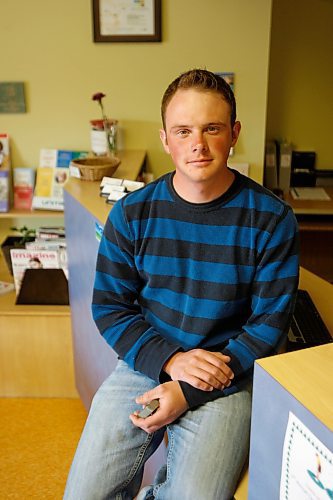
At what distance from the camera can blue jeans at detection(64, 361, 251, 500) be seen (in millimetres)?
1172

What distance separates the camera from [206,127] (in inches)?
49.2

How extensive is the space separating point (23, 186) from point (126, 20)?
95 cm

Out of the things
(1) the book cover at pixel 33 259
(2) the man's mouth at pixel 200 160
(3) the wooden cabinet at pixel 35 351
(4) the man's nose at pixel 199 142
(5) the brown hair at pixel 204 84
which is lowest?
(3) the wooden cabinet at pixel 35 351

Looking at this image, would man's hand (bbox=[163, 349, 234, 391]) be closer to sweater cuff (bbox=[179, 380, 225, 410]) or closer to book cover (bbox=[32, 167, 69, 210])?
sweater cuff (bbox=[179, 380, 225, 410])

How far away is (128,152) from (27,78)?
609 millimetres

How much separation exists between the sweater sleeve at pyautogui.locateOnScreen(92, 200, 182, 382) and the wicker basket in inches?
26.7

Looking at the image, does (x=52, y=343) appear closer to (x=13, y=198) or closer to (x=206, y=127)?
(x=13, y=198)

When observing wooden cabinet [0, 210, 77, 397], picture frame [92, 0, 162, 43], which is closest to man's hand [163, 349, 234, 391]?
wooden cabinet [0, 210, 77, 397]

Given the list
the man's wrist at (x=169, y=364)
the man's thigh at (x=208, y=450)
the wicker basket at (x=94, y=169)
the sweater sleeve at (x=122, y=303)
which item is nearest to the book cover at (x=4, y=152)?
the wicker basket at (x=94, y=169)

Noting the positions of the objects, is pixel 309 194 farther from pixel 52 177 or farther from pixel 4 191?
pixel 4 191

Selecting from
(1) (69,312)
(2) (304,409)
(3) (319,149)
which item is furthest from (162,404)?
(3) (319,149)

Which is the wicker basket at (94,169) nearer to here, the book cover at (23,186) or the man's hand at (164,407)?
the book cover at (23,186)

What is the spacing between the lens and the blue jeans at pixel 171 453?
117 centimetres

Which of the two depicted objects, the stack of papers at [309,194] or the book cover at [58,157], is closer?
the book cover at [58,157]
